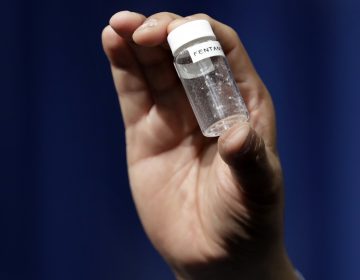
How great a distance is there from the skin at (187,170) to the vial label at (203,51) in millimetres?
74

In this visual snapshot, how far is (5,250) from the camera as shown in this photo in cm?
116

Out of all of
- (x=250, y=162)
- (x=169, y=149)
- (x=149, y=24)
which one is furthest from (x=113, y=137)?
(x=250, y=162)

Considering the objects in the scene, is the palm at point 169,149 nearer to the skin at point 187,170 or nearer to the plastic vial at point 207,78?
the skin at point 187,170

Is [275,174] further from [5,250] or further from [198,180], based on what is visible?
[5,250]

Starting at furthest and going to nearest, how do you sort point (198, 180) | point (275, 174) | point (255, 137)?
1. point (198, 180)
2. point (275, 174)
3. point (255, 137)

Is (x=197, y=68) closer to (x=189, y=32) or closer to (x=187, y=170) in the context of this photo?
(x=189, y=32)

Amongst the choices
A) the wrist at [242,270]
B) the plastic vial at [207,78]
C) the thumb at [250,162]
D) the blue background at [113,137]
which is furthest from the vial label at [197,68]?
the blue background at [113,137]

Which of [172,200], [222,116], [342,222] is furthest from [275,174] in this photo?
[342,222]

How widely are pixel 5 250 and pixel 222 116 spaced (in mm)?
758

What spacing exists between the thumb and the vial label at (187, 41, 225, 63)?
0.12m

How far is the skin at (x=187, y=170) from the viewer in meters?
0.75

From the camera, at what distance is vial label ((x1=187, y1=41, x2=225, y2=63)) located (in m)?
0.65

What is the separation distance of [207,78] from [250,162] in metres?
0.15

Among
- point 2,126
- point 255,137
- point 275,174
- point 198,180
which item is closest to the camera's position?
point 255,137
